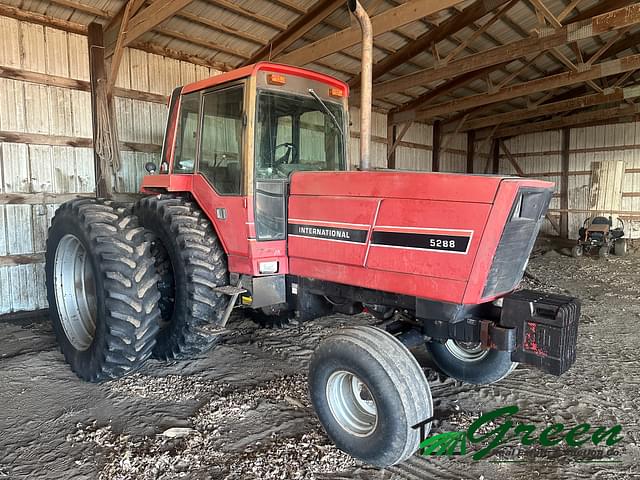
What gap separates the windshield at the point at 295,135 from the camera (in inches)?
131

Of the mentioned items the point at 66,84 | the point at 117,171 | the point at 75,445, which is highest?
the point at 66,84

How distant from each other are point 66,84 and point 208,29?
225cm

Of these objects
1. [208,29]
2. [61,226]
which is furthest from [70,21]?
[61,226]

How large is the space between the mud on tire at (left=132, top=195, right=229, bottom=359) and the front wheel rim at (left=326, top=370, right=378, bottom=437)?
1.24m

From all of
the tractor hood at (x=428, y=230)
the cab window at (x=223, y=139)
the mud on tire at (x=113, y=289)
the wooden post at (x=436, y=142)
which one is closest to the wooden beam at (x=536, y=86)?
the wooden post at (x=436, y=142)

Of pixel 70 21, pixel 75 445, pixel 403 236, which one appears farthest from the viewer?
pixel 70 21

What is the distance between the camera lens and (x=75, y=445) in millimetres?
2834

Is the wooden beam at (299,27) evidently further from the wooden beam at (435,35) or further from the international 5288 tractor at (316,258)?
the international 5288 tractor at (316,258)

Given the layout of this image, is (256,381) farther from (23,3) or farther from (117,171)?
(23,3)

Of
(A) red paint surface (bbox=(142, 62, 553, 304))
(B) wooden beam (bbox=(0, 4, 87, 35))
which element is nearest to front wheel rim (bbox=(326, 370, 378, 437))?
(A) red paint surface (bbox=(142, 62, 553, 304))

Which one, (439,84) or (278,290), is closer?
(278,290)

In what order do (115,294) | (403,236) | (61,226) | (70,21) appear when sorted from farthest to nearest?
1. (70,21)
2. (61,226)
3. (115,294)
4. (403,236)

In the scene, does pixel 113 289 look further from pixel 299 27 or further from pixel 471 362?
pixel 299 27

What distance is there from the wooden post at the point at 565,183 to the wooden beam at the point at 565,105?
3.04 metres
